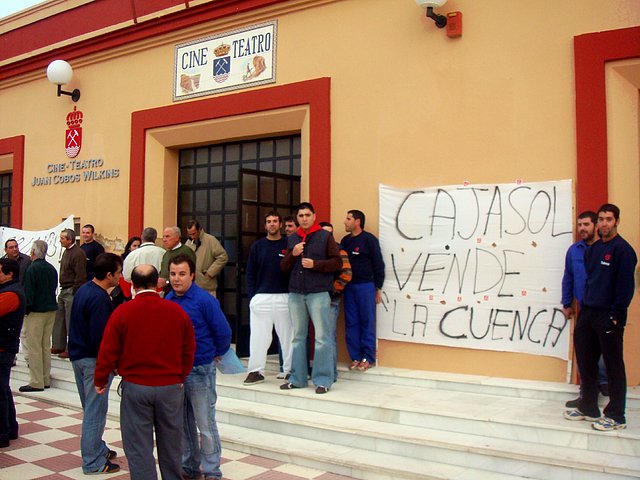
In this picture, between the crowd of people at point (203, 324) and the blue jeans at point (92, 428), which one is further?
the blue jeans at point (92, 428)

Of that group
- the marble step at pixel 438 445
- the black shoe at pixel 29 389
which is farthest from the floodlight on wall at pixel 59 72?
the marble step at pixel 438 445

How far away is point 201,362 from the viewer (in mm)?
4637

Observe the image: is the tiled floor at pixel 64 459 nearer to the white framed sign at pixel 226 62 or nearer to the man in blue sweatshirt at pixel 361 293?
the man in blue sweatshirt at pixel 361 293

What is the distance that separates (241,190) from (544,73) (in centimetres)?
377

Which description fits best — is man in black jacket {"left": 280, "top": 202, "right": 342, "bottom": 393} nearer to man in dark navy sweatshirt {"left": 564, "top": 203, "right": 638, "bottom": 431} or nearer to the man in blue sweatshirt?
the man in blue sweatshirt

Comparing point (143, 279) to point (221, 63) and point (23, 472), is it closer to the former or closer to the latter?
point (23, 472)

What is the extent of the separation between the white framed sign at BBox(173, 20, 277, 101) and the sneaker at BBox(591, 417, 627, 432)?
5.79m

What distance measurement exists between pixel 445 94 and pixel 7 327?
5.07 metres

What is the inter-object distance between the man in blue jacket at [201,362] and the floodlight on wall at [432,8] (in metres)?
4.02

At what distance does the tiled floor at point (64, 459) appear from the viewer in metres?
5.14

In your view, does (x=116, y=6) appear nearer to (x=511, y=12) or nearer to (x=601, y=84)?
(x=511, y=12)

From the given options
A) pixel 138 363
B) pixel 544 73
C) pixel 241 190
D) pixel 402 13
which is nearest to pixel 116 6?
pixel 241 190

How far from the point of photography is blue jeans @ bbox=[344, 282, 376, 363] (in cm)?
711

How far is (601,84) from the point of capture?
245 inches
